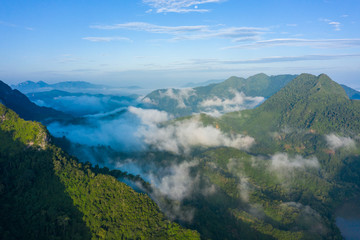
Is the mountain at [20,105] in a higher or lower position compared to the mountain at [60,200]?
higher

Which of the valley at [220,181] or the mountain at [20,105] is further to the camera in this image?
the mountain at [20,105]

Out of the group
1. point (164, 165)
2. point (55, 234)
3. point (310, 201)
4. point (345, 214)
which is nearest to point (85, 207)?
point (55, 234)

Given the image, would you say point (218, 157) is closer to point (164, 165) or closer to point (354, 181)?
point (164, 165)

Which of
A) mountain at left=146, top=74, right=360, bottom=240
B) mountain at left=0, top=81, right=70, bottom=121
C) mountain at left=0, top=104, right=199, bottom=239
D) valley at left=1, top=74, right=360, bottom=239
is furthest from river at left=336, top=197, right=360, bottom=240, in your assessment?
mountain at left=0, top=81, right=70, bottom=121

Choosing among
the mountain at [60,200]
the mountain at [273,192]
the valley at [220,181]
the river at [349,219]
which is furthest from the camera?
the river at [349,219]

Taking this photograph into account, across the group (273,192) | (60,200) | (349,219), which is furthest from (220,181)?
(60,200)

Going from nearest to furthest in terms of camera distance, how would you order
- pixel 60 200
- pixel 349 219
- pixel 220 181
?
pixel 60 200 < pixel 349 219 < pixel 220 181

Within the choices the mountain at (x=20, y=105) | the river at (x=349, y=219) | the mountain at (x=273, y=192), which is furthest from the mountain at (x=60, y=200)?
the river at (x=349, y=219)

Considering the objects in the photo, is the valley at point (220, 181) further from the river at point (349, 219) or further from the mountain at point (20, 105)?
the mountain at point (20, 105)

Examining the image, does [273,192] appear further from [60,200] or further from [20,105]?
[20,105]
